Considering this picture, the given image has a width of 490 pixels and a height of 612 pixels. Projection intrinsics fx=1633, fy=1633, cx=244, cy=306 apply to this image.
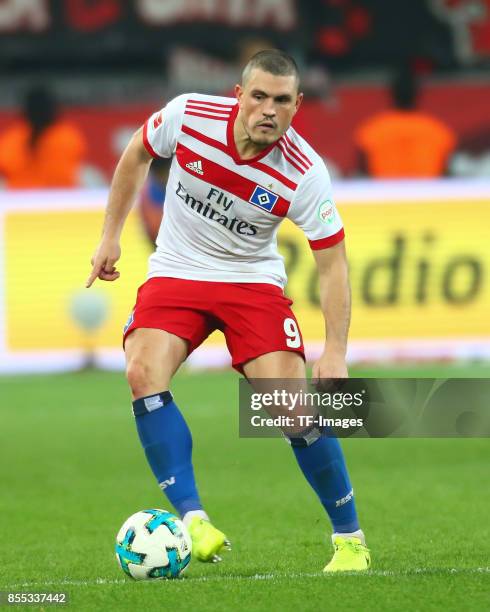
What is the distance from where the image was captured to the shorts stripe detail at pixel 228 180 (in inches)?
251

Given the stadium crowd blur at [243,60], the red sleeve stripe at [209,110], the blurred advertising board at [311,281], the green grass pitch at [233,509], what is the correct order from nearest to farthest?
the green grass pitch at [233,509] → the red sleeve stripe at [209,110] → the blurred advertising board at [311,281] → the stadium crowd blur at [243,60]

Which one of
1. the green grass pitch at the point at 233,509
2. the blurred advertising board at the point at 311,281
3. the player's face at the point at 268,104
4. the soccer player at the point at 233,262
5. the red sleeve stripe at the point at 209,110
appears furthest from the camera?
the blurred advertising board at the point at 311,281

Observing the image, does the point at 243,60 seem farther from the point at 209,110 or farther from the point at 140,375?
the point at 140,375

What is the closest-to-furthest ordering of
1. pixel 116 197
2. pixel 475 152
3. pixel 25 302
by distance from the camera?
pixel 116 197, pixel 25 302, pixel 475 152

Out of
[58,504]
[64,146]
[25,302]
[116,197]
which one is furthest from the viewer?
[64,146]

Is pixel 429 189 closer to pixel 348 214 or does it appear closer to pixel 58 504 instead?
pixel 348 214

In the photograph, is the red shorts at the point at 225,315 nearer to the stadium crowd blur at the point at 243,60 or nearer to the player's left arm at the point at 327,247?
the player's left arm at the point at 327,247

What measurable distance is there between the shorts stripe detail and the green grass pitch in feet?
4.61

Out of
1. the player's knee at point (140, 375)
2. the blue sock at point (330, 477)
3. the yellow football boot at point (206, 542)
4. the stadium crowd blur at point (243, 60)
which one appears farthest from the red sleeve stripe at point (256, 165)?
the stadium crowd blur at point (243, 60)

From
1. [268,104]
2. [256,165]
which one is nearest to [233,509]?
[256,165]

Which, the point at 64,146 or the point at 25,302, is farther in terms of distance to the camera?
the point at 64,146

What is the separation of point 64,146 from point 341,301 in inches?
381

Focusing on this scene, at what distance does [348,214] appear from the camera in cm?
1410

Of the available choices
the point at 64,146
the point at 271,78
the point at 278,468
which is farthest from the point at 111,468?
the point at 64,146
